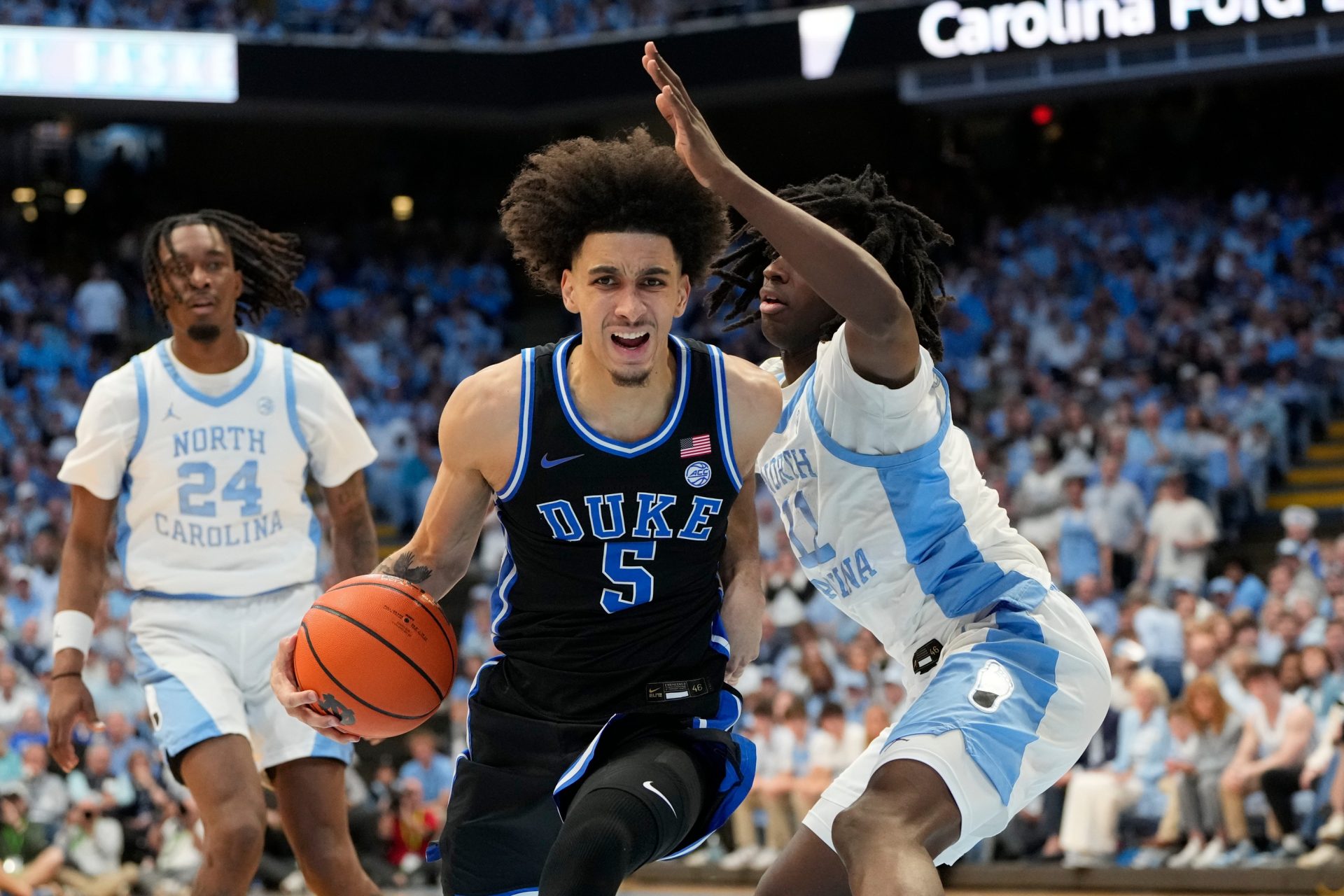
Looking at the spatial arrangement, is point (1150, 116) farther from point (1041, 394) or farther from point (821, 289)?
point (821, 289)

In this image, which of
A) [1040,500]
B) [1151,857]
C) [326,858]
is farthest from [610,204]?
[1040,500]

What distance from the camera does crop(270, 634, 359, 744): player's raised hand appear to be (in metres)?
3.76

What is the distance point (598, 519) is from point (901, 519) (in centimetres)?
73

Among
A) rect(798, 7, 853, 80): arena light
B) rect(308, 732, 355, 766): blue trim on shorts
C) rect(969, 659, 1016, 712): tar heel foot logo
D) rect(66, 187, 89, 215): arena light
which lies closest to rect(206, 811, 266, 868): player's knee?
rect(308, 732, 355, 766): blue trim on shorts

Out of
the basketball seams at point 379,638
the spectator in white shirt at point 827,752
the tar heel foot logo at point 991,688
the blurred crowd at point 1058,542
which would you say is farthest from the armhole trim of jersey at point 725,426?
the spectator in white shirt at point 827,752

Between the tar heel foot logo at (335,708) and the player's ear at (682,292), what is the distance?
1.17 m

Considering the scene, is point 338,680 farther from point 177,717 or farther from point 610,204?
point 610,204

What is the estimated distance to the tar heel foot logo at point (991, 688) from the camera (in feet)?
12.0

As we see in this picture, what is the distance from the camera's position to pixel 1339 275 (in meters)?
14.9

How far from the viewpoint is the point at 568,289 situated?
12.7 feet

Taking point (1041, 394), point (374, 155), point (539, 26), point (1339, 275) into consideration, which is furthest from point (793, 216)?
point (374, 155)

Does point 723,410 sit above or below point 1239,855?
above

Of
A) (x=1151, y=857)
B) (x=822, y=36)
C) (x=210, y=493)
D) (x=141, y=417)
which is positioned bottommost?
(x=1151, y=857)

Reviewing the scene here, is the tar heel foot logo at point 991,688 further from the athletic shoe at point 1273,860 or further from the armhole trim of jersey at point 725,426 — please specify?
the athletic shoe at point 1273,860
